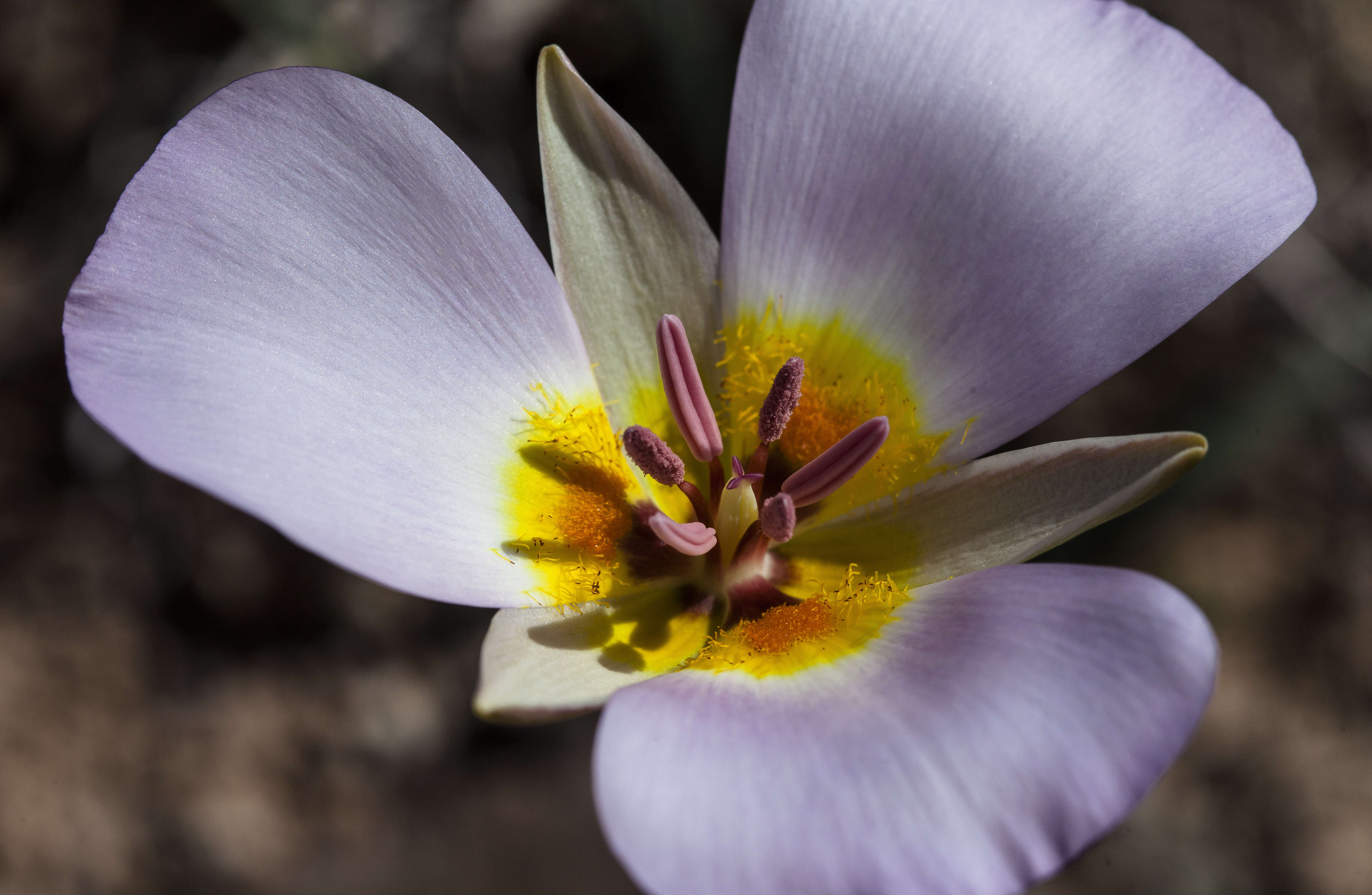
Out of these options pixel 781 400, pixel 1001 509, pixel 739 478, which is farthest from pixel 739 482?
pixel 1001 509

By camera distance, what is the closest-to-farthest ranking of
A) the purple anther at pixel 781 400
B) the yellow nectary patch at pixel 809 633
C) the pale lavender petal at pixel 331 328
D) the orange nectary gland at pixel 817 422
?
the pale lavender petal at pixel 331 328
the yellow nectary patch at pixel 809 633
the purple anther at pixel 781 400
the orange nectary gland at pixel 817 422

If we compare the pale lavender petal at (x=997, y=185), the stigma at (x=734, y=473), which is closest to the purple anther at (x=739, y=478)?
the stigma at (x=734, y=473)

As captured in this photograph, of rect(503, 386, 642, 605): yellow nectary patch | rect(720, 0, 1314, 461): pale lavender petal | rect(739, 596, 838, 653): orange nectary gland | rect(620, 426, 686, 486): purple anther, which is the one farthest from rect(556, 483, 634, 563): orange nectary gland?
rect(720, 0, 1314, 461): pale lavender petal

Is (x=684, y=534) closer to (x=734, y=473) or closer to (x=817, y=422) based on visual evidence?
(x=734, y=473)

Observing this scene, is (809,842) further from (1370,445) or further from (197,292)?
(1370,445)

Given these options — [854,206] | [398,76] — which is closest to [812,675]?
[854,206]

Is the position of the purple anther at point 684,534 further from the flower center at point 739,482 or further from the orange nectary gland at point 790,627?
the orange nectary gland at point 790,627

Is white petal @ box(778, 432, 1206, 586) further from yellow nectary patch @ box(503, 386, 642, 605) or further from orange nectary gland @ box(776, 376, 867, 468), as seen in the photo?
yellow nectary patch @ box(503, 386, 642, 605)
